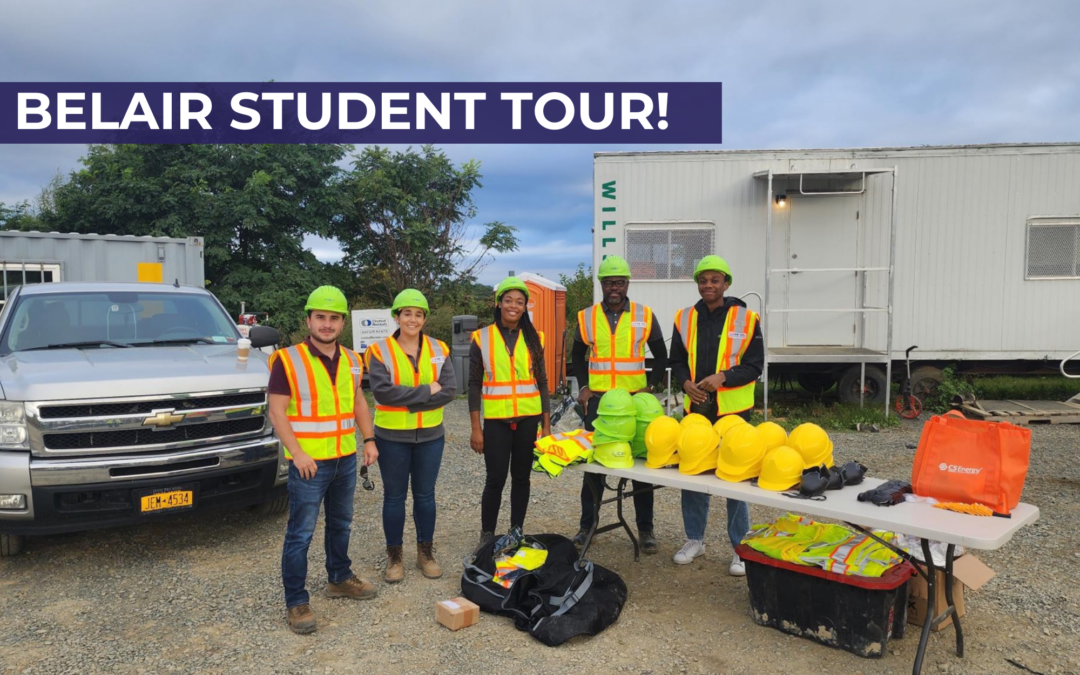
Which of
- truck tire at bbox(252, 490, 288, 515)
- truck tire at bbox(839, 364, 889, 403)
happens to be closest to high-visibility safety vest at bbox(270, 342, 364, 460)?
truck tire at bbox(252, 490, 288, 515)

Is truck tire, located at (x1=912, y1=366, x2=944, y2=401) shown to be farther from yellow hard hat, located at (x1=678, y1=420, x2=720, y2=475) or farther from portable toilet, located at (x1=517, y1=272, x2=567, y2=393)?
yellow hard hat, located at (x1=678, y1=420, x2=720, y2=475)

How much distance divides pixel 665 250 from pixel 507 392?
6.04 metres

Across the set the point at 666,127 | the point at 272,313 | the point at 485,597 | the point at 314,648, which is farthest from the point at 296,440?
the point at 272,313

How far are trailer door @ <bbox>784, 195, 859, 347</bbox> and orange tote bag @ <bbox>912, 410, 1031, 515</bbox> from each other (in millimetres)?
6622

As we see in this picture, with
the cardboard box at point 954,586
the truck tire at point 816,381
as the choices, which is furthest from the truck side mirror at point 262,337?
the truck tire at point 816,381

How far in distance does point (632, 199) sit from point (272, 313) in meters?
11.8

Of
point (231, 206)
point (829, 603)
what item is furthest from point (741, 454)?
point (231, 206)

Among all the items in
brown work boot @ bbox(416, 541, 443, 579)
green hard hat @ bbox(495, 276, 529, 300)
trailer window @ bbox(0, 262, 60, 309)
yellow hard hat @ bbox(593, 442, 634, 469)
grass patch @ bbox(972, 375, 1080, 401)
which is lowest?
brown work boot @ bbox(416, 541, 443, 579)

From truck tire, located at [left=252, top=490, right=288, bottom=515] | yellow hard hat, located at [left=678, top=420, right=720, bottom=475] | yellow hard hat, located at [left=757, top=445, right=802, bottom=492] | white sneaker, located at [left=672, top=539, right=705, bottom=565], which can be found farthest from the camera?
truck tire, located at [left=252, top=490, right=288, bottom=515]

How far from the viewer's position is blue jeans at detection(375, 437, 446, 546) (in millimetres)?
4328

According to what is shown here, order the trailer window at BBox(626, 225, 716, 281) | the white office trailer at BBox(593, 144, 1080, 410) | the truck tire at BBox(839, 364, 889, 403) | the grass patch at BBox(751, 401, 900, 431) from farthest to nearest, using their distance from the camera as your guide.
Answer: the truck tire at BBox(839, 364, 889, 403)
the trailer window at BBox(626, 225, 716, 281)
the white office trailer at BBox(593, 144, 1080, 410)
the grass patch at BBox(751, 401, 900, 431)

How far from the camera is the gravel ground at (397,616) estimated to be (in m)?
3.56

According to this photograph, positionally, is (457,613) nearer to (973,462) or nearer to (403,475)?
(403,475)

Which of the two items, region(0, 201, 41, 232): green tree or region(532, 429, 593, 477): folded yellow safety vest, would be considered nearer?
region(532, 429, 593, 477): folded yellow safety vest
